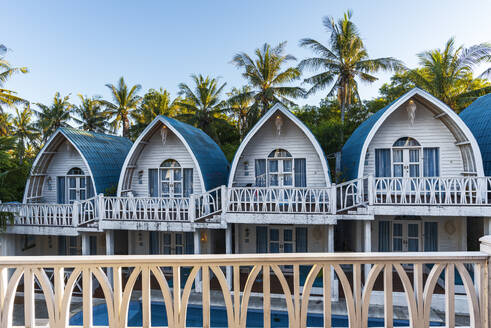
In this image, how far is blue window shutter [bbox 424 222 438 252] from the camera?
39.6 feet

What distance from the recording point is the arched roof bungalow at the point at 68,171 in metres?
13.2

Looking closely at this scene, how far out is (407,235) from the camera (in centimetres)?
1227

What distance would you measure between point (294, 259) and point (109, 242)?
1104cm

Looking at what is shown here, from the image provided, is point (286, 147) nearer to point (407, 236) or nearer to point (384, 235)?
point (384, 235)

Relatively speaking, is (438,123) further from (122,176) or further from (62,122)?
(62,122)

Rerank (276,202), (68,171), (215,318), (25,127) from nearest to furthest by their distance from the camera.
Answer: (215,318) → (276,202) → (68,171) → (25,127)

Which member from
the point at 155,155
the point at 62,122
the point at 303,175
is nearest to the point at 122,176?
the point at 155,155

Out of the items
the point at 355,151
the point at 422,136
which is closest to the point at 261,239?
the point at 355,151

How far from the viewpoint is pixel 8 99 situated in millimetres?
24109

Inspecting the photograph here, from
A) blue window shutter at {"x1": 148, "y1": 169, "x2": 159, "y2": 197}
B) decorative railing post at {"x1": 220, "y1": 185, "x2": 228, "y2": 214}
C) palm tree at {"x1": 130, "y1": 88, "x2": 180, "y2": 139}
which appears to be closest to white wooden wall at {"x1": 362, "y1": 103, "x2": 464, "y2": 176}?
decorative railing post at {"x1": 220, "y1": 185, "x2": 228, "y2": 214}

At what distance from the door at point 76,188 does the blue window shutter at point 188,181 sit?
4913 millimetres

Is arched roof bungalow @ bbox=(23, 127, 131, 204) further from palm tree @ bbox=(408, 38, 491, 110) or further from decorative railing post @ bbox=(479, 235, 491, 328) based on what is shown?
palm tree @ bbox=(408, 38, 491, 110)

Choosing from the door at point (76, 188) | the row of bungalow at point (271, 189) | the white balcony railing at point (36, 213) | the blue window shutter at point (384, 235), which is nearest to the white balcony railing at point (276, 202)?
the row of bungalow at point (271, 189)

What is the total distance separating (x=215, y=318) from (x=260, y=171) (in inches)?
234
